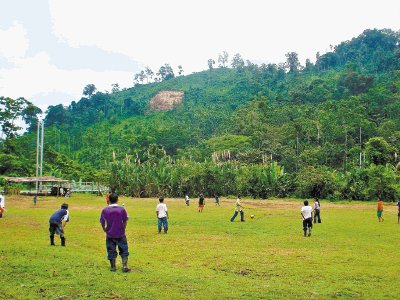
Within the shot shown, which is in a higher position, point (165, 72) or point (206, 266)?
point (165, 72)

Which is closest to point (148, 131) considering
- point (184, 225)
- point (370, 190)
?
point (370, 190)

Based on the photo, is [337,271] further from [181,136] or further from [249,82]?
[249,82]

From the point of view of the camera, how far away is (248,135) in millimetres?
88875

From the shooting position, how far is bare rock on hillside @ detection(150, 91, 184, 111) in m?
147

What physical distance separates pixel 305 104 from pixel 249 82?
127ft

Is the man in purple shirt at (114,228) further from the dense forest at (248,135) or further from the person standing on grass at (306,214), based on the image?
the dense forest at (248,135)

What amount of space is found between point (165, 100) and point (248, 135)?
225 feet

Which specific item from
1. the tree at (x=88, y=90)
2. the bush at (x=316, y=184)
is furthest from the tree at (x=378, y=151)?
the tree at (x=88, y=90)

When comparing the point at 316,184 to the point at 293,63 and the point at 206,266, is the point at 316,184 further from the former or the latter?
the point at 293,63

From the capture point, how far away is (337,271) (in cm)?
1174

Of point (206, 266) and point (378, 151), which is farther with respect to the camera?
point (378, 151)

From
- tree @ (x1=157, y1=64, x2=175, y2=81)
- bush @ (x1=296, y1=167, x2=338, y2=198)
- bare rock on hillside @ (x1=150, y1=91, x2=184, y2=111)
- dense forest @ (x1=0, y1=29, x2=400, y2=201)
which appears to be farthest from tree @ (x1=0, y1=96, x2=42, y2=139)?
tree @ (x1=157, y1=64, x2=175, y2=81)

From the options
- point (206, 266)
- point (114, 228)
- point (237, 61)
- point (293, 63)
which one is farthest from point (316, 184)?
point (237, 61)

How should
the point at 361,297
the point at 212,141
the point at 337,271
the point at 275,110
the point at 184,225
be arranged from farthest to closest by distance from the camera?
the point at 275,110 → the point at 212,141 → the point at 184,225 → the point at 337,271 → the point at 361,297
